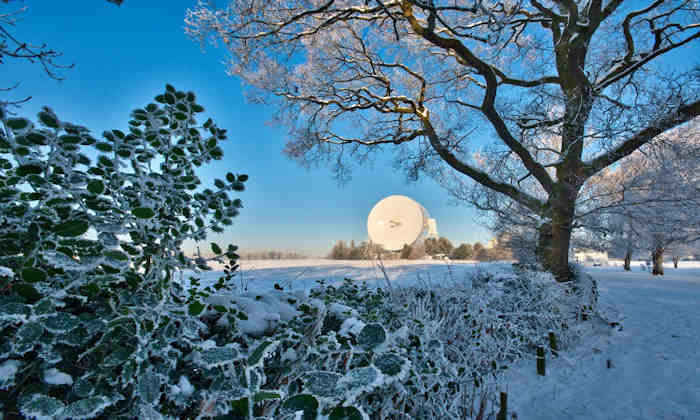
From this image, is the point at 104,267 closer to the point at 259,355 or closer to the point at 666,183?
the point at 259,355

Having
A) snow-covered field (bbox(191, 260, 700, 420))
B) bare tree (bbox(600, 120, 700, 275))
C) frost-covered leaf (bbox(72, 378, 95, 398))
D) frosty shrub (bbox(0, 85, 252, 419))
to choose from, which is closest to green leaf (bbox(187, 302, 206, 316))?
frosty shrub (bbox(0, 85, 252, 419))

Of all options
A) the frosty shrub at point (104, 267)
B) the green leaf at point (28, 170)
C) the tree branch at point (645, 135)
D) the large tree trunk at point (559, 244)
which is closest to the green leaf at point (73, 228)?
the frosty shrub at point (104, 267)

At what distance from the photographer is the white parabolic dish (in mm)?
15195

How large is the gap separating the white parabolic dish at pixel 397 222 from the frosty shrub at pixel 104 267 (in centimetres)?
1429

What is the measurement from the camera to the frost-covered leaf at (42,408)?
0.70 metres

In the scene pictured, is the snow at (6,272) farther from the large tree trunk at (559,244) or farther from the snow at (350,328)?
the large tree trunk at (559,244)

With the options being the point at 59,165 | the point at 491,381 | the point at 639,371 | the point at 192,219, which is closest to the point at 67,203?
the point at 59,165

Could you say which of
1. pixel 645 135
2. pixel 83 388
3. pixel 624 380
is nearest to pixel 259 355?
pixel 83 388

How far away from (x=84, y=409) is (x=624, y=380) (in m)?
4.34

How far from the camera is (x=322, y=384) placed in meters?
0.66

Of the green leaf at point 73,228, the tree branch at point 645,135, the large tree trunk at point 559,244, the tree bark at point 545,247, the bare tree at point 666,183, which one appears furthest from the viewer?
Result: the tree bark at point 545,247

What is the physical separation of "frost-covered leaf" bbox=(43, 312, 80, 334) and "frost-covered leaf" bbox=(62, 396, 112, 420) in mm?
202

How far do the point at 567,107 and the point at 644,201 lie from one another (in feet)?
7.91

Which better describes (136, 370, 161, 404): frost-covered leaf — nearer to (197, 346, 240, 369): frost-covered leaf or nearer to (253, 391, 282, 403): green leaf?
(197, 346, 240, 369): frost-covered leaf
